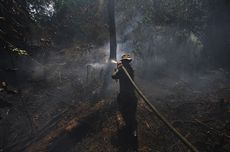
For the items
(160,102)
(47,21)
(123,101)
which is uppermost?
(47,21)

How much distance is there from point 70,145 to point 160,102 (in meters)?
3.77

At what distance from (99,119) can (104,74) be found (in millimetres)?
5108

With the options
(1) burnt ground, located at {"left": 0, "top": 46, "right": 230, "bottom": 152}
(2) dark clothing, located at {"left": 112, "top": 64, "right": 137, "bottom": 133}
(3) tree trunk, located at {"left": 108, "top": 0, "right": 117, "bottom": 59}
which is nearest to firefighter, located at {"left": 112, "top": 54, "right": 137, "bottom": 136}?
(2) dark clothing, located at {"left": 112, "top": 64, "right": 137, "bottom": 133}

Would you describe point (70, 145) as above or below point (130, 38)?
below

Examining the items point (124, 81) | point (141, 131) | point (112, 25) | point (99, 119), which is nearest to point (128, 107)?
point (124, 81)

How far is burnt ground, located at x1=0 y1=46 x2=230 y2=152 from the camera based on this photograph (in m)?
6.24

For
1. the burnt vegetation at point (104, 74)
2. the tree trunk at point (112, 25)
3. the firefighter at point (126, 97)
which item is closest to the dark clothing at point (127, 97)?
the firefighter at point (126, 97)

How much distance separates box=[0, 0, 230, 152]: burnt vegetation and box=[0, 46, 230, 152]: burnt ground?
0.03 meters

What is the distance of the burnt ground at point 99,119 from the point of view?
6242mm

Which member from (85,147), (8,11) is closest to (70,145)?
(85,147)

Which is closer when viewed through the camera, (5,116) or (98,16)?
(5,116)

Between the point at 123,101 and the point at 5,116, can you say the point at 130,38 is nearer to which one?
the point at 5,116

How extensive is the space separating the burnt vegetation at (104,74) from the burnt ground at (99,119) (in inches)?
1.2

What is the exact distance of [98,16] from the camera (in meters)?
20.4
